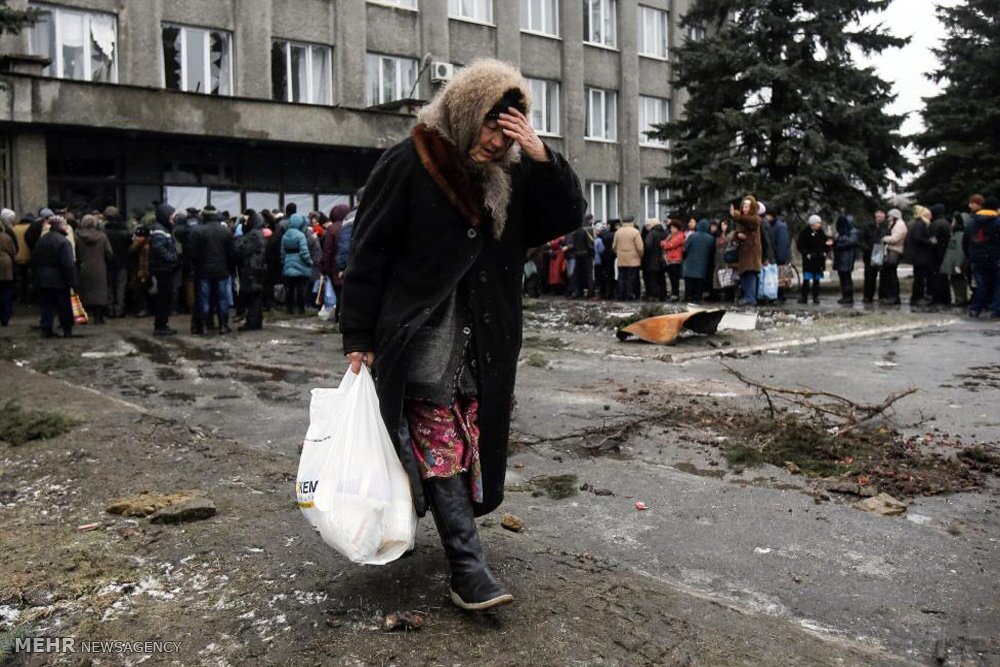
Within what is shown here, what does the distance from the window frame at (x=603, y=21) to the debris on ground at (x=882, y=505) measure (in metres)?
30.4

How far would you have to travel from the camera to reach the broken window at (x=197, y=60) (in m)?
23.9

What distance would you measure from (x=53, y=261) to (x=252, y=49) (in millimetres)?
13411

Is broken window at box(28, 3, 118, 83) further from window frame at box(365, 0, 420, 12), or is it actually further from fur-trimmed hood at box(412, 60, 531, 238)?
fur-trimmed hood at box(412, 60, 531, 238)

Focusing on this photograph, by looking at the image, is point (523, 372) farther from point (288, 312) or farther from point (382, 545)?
point (288, 312)

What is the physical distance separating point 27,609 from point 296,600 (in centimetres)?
101

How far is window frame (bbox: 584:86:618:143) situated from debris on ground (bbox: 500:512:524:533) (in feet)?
98.8

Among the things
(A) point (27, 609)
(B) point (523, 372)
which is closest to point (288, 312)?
(B) point (523, 372)

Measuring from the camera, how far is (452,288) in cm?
337

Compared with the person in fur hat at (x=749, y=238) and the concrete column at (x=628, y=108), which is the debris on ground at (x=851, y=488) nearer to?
the person in fur hat at (x=749, y=238)

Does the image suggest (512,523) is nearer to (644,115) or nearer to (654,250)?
(654,250)

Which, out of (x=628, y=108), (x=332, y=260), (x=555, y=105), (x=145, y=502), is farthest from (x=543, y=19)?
(x=145, y=502)

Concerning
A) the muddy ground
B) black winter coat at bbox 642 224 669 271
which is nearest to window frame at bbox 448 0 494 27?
black winter coat at bbox 642 224 669 271

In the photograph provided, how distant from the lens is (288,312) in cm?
1727

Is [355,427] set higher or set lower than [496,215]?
lower
